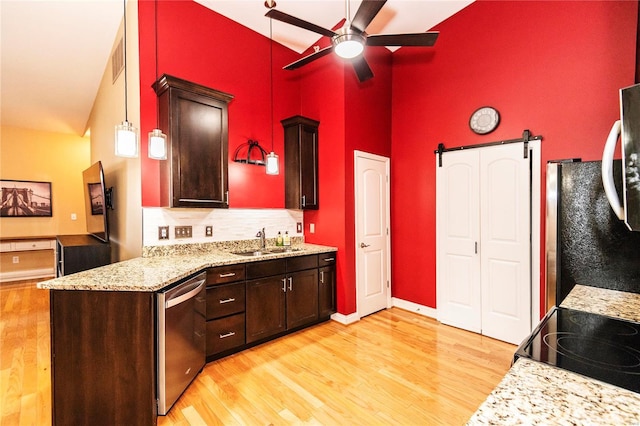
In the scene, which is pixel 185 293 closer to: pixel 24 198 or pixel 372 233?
pixel 372 233

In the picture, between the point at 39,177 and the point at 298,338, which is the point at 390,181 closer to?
the point at 298,338

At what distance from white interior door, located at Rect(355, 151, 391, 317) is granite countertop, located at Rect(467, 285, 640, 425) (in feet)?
9.65

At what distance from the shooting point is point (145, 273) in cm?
213

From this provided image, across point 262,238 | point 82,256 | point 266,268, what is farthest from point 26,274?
point 266,268

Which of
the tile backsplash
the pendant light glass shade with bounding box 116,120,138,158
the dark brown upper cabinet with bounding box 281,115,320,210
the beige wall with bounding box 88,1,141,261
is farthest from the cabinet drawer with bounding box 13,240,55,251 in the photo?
the pendant light glass shade with bounding box 116,120,138,158

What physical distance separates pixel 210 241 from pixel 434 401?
8.47 feet

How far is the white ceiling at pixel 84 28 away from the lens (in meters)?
3.17

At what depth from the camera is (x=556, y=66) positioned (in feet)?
9.30

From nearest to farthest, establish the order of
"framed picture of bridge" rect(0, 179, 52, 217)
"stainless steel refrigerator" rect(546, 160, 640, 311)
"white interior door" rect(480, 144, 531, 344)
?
"stainless steel refrigerator" rect(546, 160, 640, 311) < "white interior door" rect(480, 144, 531, 344) < "framed picture of bridge" rect(0, 179, 52, 217)

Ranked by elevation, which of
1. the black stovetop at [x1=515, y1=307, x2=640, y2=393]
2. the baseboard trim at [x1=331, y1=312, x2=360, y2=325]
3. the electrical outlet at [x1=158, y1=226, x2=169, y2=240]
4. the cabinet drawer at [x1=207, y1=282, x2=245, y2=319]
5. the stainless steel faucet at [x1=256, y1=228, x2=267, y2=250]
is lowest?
the baseboard trim at [x1=331, y1=312, x2=360, y2=325]

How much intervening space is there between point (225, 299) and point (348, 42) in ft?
7.96

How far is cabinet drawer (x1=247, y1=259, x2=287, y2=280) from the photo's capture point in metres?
2.89

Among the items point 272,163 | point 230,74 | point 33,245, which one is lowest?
point 33,245

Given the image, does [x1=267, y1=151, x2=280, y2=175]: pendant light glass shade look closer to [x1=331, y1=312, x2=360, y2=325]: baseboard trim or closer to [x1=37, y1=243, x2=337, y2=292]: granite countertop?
[x1=37, y1=243, x2=337, y2=292]: granite countertop
